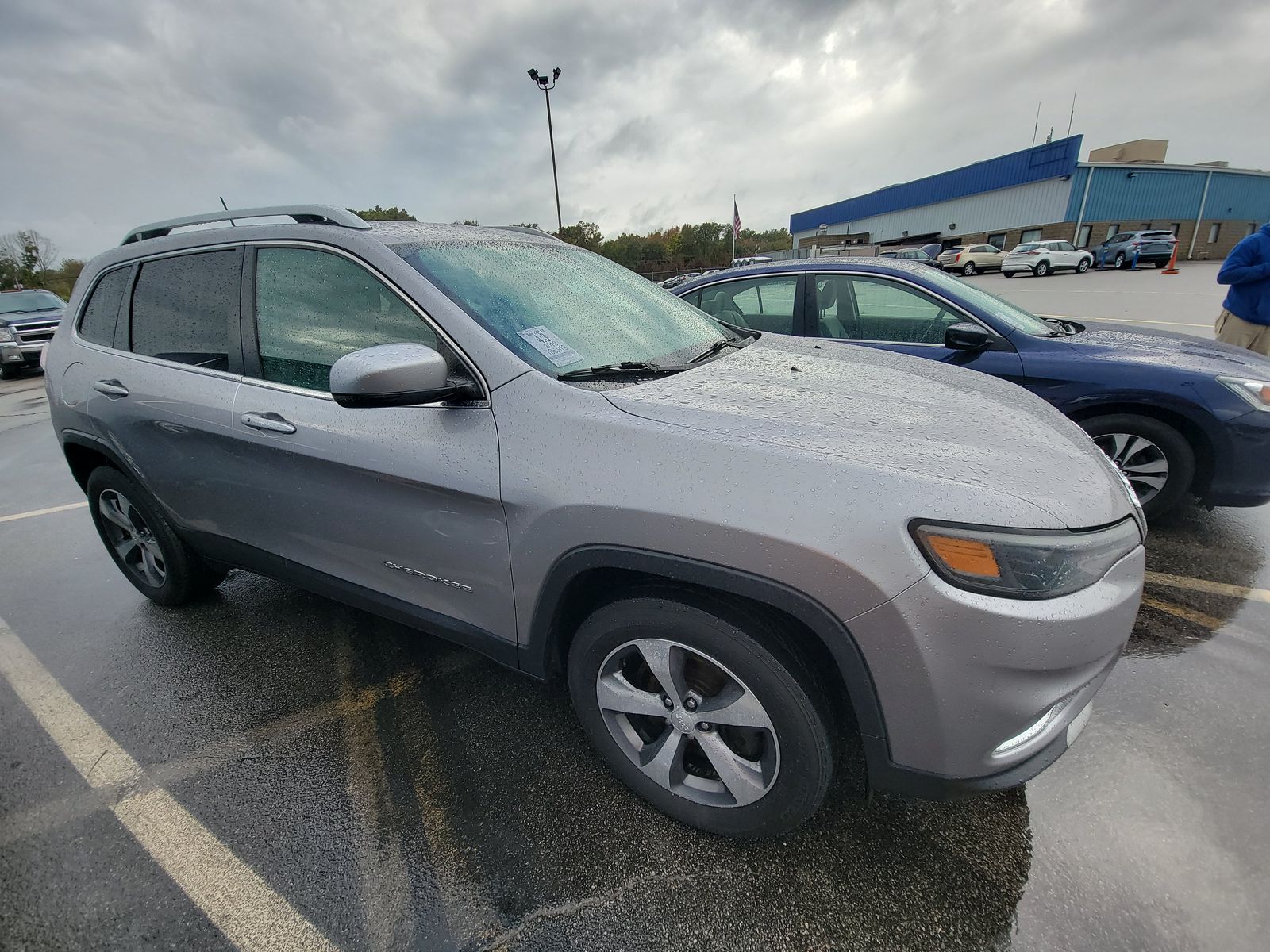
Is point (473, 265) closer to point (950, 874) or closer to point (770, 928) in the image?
point (770, 928)

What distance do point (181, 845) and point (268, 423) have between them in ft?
4.42

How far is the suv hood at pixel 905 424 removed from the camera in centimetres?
143

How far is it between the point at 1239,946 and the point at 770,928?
3.65ft

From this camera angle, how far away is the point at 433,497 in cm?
186

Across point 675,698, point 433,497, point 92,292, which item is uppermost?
point 92,292

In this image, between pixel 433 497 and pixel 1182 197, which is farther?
pixel 1182 197

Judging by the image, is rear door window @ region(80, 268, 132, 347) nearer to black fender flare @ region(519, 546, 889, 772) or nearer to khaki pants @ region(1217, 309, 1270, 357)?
black fender flare @ region(519, 546, 889, 772)

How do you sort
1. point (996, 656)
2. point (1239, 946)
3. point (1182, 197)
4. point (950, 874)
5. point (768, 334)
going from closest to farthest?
point (996, 656)
point (1239, 946)
point (950, 874)
point (768, 334)
point (1182, 197)

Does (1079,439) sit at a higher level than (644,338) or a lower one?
lower

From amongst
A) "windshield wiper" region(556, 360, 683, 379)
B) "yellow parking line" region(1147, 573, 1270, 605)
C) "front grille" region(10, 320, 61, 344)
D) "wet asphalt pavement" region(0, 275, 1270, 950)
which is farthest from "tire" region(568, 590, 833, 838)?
"front grille" region(10, 320, 61, 344)

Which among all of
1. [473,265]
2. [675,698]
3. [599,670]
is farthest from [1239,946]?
[473,265]

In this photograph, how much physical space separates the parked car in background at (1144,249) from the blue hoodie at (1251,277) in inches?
1180

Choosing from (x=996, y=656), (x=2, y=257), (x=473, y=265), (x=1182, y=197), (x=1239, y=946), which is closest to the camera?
(x=996, y=656)

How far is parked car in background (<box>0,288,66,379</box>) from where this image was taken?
42.6ft
